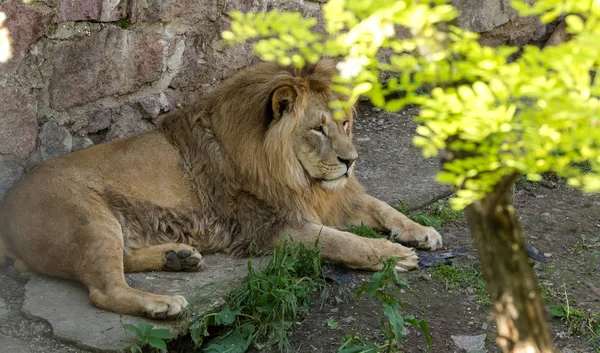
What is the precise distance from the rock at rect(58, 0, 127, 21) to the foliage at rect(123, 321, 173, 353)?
1.87 metres

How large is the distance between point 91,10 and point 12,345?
1.98 m

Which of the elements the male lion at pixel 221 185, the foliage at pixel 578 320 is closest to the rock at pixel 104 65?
the male lion at pixel 221 185

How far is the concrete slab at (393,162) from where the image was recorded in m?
5.64

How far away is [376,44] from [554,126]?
428 millimetres

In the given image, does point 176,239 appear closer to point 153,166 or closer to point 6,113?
point 153,166

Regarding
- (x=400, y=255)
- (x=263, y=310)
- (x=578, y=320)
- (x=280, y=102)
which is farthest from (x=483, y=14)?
(x=263, y=310)

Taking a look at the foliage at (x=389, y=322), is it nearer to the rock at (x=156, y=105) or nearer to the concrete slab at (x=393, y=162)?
Result: the concrete slab at (x=393, y=162)

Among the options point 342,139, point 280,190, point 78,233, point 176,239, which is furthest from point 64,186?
point 342,139

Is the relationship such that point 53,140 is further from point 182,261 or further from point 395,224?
point 395,224

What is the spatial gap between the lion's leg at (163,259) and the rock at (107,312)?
0.03m

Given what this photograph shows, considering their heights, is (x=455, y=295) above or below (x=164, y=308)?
below

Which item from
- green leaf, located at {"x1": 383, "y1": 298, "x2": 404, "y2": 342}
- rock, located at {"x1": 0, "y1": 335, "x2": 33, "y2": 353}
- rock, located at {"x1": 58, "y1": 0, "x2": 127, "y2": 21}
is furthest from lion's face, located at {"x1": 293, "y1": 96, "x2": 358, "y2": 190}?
rock, located at {"x1": 0, "y1": 335, "x2": 33, "y2": 353}

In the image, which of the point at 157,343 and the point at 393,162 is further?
the point at 393,162

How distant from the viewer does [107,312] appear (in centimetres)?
404
